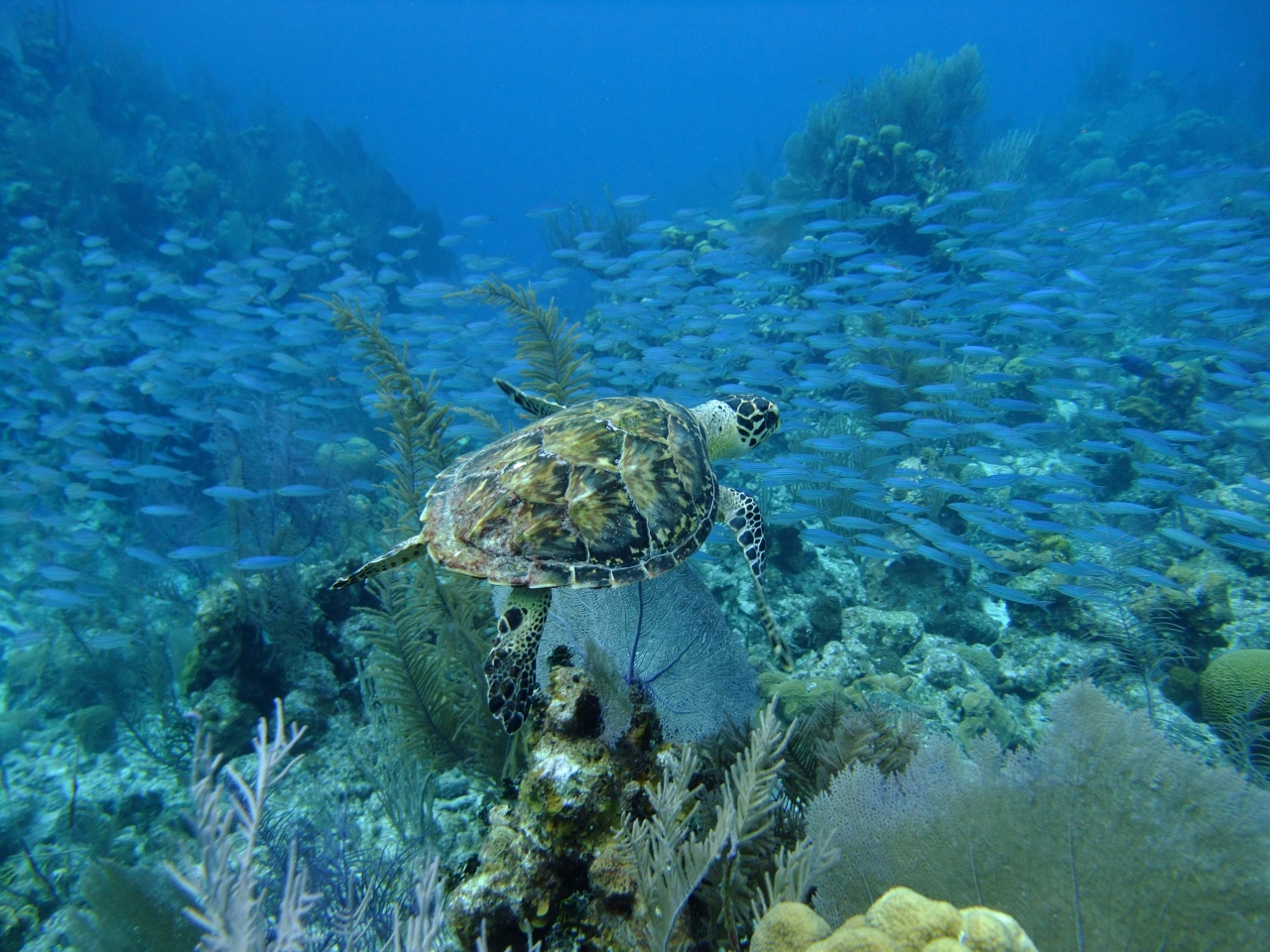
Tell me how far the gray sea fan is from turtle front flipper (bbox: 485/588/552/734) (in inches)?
5.8

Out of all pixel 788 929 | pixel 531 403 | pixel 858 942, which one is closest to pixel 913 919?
pixel 858 942

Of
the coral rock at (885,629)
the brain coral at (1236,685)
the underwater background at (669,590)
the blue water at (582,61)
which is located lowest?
the brain coral at (1236,685)

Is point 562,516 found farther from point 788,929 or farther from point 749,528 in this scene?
point 788,929

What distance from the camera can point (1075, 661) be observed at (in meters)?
4.96

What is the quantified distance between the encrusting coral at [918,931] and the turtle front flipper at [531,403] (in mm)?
3148

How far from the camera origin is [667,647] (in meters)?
2.70

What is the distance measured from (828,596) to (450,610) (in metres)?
3.39

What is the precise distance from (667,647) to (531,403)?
2122 mm

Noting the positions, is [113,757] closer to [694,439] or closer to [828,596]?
[694,439]

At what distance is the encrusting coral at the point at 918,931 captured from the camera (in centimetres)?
118

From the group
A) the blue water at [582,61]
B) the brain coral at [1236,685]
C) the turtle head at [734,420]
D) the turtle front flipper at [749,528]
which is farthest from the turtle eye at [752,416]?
the blue water at [582,61]

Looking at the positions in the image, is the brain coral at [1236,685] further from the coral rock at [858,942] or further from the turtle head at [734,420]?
the coral rock at [858,942]

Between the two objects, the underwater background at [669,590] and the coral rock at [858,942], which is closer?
the coral rock at [858,942]

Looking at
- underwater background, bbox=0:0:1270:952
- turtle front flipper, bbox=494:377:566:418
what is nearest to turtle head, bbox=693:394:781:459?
underwater background, bbox=0:0:1270:952
